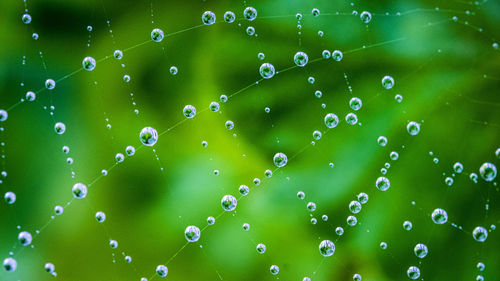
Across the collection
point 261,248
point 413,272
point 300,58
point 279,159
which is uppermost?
point 300,58

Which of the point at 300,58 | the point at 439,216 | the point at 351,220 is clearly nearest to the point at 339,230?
the point at 351,220

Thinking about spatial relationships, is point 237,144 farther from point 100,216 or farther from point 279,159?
point 100,216

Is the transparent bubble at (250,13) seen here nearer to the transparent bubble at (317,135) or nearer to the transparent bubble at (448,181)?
the transparent bubble at (317,135)

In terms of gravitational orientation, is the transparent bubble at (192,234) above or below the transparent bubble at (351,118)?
below

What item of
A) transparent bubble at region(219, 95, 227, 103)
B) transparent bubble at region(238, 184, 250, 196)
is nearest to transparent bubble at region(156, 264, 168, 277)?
transparent bubble at region(238, 184, 250, 196)

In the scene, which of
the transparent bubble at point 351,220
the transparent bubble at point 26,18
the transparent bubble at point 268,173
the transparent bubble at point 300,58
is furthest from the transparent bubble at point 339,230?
the transparent bubble at point 26,18

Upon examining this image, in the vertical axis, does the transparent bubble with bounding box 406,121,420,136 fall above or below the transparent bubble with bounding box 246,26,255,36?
below

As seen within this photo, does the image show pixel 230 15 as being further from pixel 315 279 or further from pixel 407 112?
pixel 315 279

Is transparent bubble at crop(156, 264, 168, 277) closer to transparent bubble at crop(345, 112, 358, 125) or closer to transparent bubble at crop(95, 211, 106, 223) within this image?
transparent bubble at crop(95, 211, 106, 223)

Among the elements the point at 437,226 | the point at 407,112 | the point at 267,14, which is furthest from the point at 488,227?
the point at 267,14
